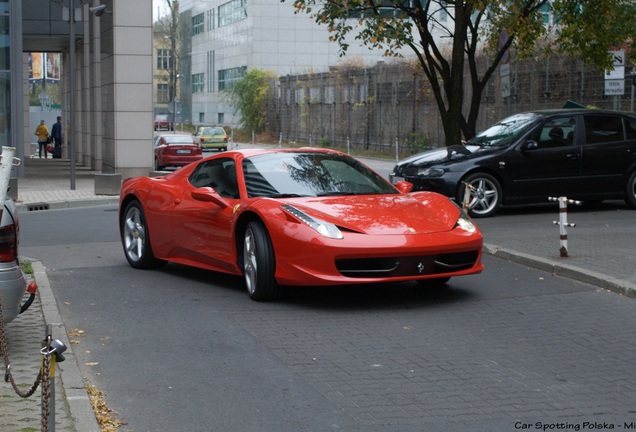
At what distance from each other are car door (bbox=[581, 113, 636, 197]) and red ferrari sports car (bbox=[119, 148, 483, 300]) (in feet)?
23.9

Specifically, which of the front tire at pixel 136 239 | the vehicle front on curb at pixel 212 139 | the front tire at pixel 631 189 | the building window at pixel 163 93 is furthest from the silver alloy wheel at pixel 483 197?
the building window at pixel 163 93

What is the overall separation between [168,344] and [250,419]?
2053mm

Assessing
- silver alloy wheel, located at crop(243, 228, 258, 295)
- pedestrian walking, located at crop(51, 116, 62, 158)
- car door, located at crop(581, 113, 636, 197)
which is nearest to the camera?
silver alloy wheel, located at crop(243, 228, 258, 295)

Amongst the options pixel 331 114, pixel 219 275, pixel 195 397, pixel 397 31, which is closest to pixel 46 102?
pixel 331 114

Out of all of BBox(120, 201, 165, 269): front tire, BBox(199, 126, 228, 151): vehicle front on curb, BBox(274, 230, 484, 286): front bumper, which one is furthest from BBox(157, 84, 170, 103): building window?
BBox(274, 230, 484, 286): front bumper

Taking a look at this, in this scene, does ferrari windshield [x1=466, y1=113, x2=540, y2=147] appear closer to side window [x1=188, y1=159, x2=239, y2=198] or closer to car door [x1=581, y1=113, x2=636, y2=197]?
car door [x1=581, y1=113, x2=636, y2=197]

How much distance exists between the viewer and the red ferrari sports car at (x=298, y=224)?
338 inches

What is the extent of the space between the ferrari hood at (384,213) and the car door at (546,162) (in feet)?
22.4

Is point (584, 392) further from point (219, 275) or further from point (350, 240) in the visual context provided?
point (219, 275)

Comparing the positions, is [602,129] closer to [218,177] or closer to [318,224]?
[218,177]

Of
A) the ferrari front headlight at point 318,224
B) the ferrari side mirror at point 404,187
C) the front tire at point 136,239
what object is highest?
the ferrari side mirror at point 404,187

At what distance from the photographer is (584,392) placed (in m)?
6.12

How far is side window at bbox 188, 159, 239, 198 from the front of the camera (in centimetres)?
995

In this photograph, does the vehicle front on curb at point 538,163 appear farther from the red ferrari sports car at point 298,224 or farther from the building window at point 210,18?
the building window at point 210,18
